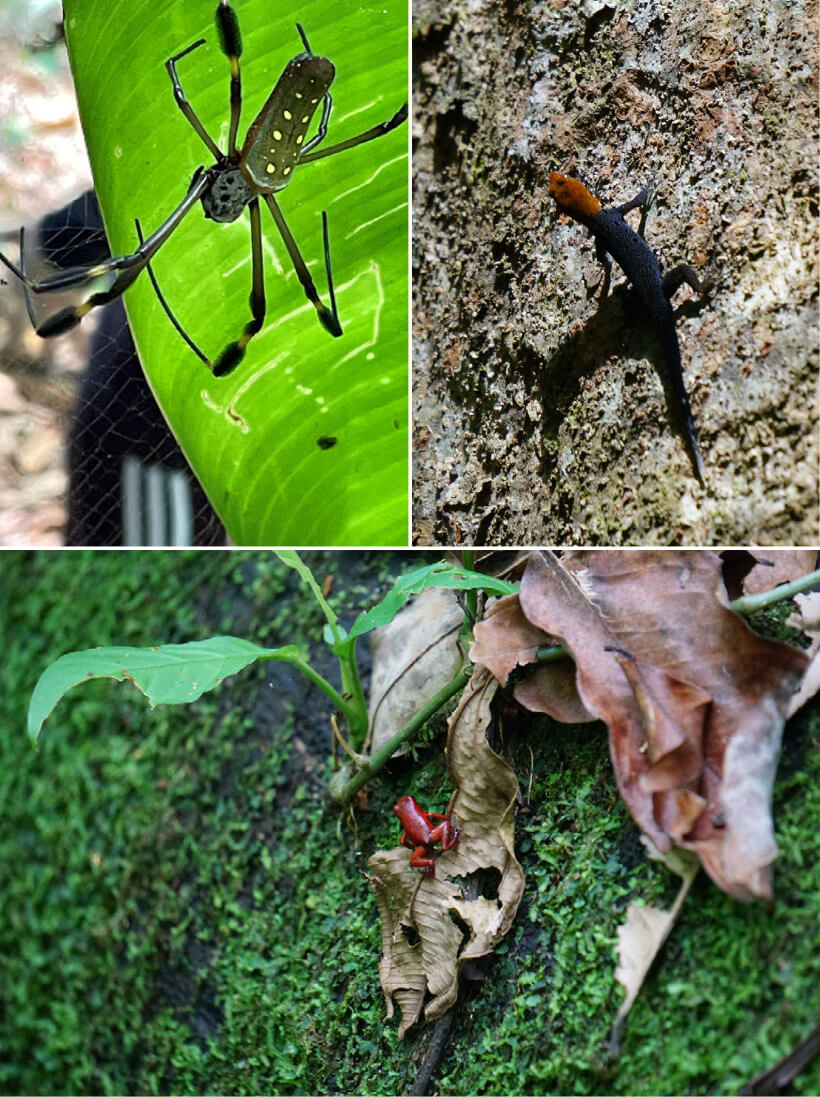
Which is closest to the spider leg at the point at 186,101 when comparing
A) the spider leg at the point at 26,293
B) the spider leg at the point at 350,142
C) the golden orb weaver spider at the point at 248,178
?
the golden orb weaver spider at the point at 248,178

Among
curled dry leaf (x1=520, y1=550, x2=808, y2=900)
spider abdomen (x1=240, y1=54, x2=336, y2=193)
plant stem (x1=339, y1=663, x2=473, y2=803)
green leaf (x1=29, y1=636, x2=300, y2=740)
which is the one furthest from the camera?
spider abdomen (x1=240, y1=54, x2=336, y2=193)

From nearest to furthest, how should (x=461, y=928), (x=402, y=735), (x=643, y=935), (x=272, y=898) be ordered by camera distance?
1. (x=643, y=935)
2. (x=461, y=928)
3. (x=402, y=735)
4. (x=272, y=898)

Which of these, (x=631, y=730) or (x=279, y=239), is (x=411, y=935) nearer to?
(x=631, y=730)

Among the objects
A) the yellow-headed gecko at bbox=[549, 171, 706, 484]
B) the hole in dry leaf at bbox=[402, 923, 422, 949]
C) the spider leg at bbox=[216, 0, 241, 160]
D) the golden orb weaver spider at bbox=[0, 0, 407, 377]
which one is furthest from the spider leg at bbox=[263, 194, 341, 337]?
the hole in dry leaf at bbox=[402, 923, 422, 949]

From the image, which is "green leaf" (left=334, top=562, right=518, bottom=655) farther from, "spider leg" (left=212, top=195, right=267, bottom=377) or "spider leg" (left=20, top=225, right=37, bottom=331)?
"spider leg" (left=20, top=225, right=37, bottom=331)

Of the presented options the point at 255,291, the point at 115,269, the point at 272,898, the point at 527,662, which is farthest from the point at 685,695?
the point at 115,269

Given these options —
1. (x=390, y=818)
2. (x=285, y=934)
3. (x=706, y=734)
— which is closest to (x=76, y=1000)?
(x=285, y=934)

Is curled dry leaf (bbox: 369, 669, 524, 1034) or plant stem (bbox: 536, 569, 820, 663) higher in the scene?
Answer: plant stem (bbox: 536, 569, 820, 663)

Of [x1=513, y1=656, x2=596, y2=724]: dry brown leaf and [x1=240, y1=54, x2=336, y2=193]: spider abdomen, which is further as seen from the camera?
[x1=240, y1=54, x2=336, y2=193]: spider abdomen

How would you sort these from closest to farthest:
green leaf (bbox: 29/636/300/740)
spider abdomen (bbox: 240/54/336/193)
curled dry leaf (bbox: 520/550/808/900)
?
1. curled dry leaf (bbox: 520/550/808/900)
2. green leaf (bbox: 29/636/300/740)
3. spider abdomen (bbox: 240/54/336/193)
